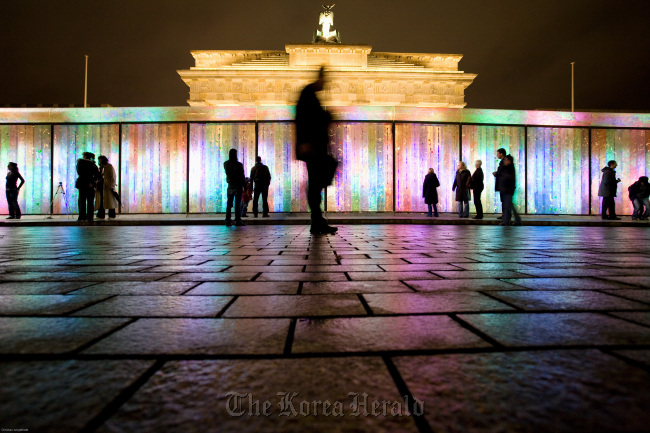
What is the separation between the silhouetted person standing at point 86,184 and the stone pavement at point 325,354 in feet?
30.4

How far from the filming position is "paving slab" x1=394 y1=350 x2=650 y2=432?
765 millimetres

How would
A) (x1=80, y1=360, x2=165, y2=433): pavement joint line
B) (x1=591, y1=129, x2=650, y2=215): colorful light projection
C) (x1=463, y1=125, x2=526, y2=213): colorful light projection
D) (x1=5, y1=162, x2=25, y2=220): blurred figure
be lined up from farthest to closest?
1. (x1=591, y1=129, x2=650, y2=215): colorful light projection
2. (x1=463, y1=125, x2=526, y2=213): colorful light projection
3. (x1=5, y1=162, x2=25, y2=220): blurred figure
4. (x1=80, y1=360, x2=165, y2=433): pavement joint line

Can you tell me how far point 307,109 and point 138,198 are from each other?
10004mm

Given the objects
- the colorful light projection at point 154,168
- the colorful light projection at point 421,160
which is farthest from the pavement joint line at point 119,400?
the colorful light projection at point 154,168

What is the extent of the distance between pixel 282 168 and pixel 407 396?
12754 millimetres

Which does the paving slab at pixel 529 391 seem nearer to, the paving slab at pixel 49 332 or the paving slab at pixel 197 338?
the paving slab at pixel 197 338

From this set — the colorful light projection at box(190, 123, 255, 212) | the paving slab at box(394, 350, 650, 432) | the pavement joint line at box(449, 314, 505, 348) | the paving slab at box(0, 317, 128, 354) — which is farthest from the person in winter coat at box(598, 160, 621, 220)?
the paving slab at box(0, 317, 128, 354)

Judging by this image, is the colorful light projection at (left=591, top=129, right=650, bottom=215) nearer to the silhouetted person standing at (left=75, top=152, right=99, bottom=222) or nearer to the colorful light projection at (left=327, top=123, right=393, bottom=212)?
the colorful light projection at (left=327, top=123, right=393, bottom=212)

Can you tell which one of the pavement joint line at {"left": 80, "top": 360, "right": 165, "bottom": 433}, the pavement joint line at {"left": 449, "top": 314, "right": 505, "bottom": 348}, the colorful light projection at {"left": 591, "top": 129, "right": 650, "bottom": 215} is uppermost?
the colorful light projection at {"left": 591, "top": 129, "right": 650, "bottom": 215}

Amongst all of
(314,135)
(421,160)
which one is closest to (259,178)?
(421,160)

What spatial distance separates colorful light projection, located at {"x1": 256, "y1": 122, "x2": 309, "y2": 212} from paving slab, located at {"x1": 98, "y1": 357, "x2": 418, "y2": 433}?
1224cm

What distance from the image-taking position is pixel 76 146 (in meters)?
13.6

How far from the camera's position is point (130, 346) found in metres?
1.23

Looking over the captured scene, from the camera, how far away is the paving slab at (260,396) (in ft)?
2.51
